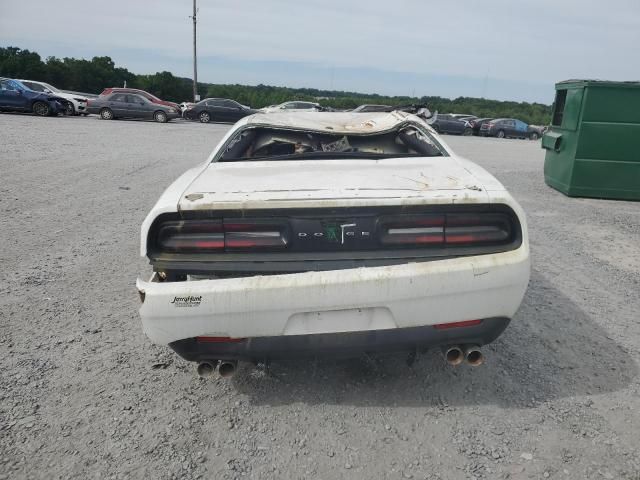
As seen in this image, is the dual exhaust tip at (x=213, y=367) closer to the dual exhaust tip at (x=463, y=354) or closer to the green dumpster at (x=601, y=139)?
the dual exhaust tip at (x=463, y=354)

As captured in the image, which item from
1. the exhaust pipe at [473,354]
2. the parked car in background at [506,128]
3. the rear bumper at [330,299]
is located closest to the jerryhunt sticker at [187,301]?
the rear bumper at [330,299]

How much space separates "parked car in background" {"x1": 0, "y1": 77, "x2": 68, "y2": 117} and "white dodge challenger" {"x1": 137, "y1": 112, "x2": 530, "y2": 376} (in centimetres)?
2284

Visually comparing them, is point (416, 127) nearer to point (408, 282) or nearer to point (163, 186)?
point (408, 282)

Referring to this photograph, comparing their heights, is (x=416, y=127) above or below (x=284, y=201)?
above

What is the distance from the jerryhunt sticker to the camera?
2.31 meters

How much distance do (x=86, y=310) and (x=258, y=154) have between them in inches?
67.4

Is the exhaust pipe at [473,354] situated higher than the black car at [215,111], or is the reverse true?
the black car at [215,111]

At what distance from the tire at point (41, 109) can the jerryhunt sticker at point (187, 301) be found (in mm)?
23199

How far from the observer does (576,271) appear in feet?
15.9

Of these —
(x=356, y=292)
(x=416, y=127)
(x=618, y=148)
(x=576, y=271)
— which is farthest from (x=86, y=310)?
(x=618, y=148)

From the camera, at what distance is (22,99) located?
21453mm

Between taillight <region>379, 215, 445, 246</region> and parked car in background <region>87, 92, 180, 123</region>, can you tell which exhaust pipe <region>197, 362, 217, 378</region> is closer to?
taillight <region>379, 215, 445, 246</region>

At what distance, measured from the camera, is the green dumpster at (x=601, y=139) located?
8.15 metres

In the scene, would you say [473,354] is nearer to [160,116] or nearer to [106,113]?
[160,116]
